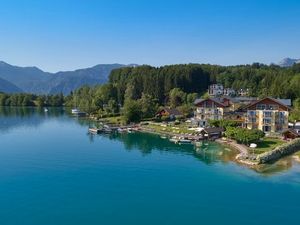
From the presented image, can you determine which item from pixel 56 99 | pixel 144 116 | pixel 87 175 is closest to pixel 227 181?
pixel 87 175

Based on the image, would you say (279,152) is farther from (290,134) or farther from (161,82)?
(161,82)

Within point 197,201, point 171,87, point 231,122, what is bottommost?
point 197,201

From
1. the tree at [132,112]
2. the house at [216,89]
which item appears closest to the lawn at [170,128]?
the tree at [132,112]

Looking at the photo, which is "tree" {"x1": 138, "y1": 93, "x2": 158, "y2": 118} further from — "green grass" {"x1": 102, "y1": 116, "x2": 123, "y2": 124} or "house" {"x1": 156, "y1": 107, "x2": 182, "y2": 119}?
"green grass" {"x1": 102, "y1": 116, "x2": 123, "y2": 124}

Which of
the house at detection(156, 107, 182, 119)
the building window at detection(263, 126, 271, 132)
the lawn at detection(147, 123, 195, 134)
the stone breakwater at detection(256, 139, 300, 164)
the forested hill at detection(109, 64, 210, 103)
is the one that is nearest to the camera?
the stone breakwater at detection(256, 139, 300, 164)

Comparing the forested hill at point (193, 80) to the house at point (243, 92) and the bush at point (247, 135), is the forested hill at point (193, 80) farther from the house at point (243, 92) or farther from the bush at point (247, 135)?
the bush at point (247, 135)

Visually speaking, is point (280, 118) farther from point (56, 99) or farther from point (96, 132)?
point (56, 99)

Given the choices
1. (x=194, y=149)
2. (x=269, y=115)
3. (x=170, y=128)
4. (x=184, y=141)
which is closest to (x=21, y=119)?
(x=170, y=128)

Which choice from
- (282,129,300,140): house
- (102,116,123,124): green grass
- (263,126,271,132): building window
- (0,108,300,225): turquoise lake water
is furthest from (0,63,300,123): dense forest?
(0,108,300,225): turquoise lake water
